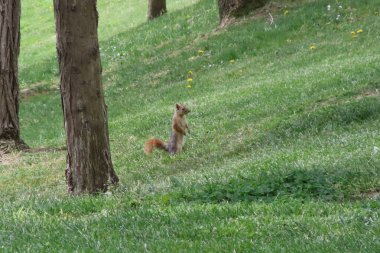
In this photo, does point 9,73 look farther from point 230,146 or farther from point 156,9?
point 156,9

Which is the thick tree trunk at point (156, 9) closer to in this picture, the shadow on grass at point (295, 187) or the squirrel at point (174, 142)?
the squirrel at point (174, 142)

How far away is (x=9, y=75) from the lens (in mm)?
17594

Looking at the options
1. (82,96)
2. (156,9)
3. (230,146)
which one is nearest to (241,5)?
(156,9)

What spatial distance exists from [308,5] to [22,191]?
13.2 m

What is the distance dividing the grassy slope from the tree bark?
35.0 inches

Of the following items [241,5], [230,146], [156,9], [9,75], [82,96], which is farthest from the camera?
[156,9]

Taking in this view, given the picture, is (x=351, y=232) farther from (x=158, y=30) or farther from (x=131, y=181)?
(x=158, y=30)

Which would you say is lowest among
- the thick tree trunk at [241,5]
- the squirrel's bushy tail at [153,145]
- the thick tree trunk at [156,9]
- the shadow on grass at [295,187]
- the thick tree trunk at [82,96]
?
the shadow on grass at [295,187]

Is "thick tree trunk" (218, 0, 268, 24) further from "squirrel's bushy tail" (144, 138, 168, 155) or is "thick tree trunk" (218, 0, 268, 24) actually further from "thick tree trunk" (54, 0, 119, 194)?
"thick tree trunk" (54, 0, 119, 194)

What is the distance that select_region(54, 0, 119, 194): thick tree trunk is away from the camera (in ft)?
33.4

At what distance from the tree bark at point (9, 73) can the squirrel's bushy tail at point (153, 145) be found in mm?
5125

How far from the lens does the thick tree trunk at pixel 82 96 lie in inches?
401

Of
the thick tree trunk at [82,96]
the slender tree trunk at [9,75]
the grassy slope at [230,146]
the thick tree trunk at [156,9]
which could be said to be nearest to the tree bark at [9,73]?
the slender tree trunk at [9,75]

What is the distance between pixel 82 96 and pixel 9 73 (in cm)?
776
